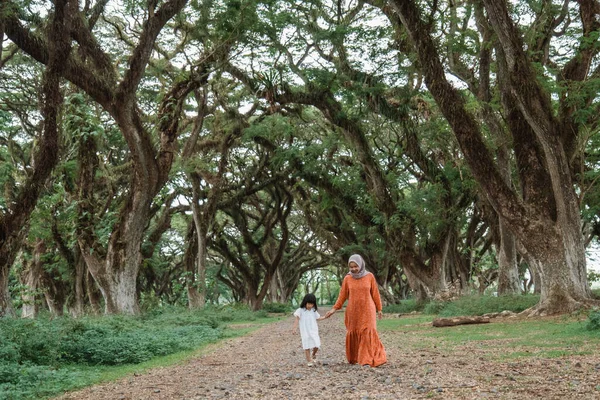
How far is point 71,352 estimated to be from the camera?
32.4ft

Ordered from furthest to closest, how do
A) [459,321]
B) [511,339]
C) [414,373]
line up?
[459,321]
[511,339]
[414,373]

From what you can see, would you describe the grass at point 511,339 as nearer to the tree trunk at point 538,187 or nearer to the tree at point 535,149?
the tree trunk at point 538,187

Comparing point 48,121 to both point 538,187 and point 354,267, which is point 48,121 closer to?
point 354,267

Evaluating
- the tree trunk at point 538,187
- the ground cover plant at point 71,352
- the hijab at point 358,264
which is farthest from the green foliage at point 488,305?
the hijab at point 358,264

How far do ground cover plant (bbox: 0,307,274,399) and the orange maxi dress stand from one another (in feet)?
10.8

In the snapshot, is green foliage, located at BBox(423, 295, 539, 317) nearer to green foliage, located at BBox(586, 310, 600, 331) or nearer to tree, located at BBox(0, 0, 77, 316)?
green foliage, located at BBox(586, 310, 600, 331)

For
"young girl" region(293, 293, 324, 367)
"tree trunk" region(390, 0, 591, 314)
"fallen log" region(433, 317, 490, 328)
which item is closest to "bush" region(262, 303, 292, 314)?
"fallen log" region(433, 317, 490, 328)

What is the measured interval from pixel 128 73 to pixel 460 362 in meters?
10.3

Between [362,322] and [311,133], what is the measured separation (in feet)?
59.6

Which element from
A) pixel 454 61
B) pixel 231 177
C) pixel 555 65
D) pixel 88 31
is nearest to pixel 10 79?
pixel 88 31

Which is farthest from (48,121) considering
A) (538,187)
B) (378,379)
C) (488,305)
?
(488,305)

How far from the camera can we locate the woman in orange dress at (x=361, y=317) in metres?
8.01

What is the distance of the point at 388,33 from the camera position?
17.9 m

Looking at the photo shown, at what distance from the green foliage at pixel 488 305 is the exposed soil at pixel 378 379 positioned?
24.7 feet
